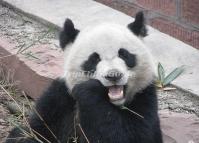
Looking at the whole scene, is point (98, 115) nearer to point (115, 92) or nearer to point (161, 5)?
point (115, 92)

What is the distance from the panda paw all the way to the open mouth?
0.33 feet

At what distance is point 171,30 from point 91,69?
2.74 meters

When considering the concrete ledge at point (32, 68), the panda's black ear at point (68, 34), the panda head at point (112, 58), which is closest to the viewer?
the panda head at point (112, 58)

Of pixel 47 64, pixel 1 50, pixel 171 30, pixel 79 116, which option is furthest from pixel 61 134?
pixel 171 30

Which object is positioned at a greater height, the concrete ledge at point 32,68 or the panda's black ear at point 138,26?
the panda's black ear at point 138,26

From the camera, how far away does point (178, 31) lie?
660 cm

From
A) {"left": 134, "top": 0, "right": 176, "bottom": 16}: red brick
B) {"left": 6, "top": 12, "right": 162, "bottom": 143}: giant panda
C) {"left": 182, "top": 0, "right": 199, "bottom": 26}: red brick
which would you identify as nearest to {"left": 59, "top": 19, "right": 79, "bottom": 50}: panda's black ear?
{"left": 6, "top": 12, "right": 162, "bottom": 143}: giant panda

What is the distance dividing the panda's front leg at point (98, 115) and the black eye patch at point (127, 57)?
0.21 m

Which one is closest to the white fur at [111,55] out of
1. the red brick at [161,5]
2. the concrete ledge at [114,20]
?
the concrete ledge at [114,20]

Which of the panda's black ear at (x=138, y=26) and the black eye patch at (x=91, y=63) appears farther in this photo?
the panda's black ear at (x=138, y=26)

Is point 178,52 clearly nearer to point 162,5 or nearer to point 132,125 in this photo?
point 162,5

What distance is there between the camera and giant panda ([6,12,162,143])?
3943 millimetres

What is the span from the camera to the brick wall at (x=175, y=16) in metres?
6.47

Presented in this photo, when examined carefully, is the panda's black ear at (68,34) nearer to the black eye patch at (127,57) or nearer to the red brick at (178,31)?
the black eye patch at (127,57)
